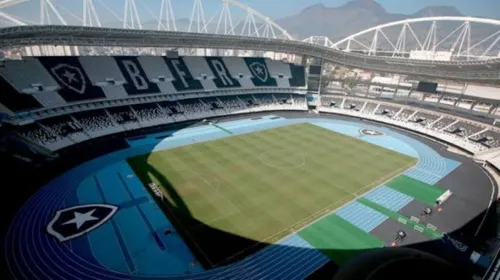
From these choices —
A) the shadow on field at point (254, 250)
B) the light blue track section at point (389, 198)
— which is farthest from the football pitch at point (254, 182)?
the light blue track section at point (389, 198)

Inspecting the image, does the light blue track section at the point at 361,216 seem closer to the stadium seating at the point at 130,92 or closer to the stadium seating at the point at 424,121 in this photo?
the stadium seating at the point at 424,121

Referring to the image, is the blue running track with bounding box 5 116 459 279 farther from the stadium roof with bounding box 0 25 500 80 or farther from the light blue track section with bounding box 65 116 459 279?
the stadium roof with bounding box 0 25 500 80

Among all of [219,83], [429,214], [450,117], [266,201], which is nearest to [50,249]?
[266,201]

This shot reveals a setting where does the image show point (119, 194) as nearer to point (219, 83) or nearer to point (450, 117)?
point (219, 83)

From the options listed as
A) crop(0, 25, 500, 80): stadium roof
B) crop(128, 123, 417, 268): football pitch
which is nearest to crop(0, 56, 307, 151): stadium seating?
crop(0, 25, 500, 80): stadium roof

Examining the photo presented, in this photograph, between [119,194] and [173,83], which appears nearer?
[119,194]
